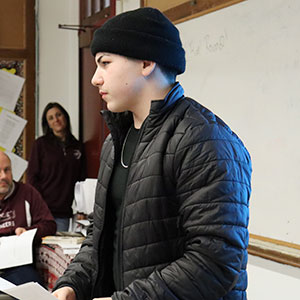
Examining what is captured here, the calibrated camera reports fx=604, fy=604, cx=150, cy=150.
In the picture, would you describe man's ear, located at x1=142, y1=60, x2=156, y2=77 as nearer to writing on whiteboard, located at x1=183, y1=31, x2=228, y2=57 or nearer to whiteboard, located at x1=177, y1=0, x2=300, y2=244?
whiteboard, located at x1=177, y1=0, x2=300, y2=244

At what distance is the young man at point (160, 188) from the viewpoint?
1.19 m

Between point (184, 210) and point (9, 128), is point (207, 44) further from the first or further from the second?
point (9, 128)

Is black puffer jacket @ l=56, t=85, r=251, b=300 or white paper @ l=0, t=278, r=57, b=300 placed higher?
black puffer jacket @ l=56, t=85, r=251, b=300

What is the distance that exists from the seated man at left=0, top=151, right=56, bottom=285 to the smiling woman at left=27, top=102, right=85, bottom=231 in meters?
1.44

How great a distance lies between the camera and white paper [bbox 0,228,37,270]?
3.14m

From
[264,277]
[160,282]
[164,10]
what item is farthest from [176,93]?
[164,10]

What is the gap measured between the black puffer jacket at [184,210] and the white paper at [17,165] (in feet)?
15.0

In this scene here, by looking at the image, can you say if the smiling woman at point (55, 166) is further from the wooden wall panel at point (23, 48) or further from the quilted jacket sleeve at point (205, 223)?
the quilted jacket sleeve at point (205, 223)

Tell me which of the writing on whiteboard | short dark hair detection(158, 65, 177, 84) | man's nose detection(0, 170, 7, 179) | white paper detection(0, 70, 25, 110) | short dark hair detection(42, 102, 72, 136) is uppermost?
the writing on whiteboard

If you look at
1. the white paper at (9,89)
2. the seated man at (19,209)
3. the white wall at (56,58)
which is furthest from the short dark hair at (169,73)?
the white paper at (9,89)

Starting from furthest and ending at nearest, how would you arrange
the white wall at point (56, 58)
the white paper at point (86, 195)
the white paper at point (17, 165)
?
1. the white wall at point (56, 58)
2. the white paper at point (17, 165)
3. the white paper at point (86, 195)

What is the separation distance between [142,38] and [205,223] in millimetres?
431

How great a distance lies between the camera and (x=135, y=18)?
1.34 meters

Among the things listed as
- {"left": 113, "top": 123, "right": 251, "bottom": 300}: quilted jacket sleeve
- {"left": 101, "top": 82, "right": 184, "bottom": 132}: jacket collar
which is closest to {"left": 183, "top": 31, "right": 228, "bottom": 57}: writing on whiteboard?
{"left": 101, "top": 82, "right": 184, "bottom": 132}: jacket collar
